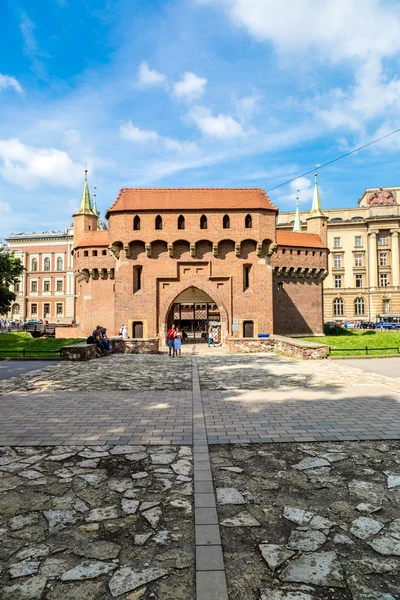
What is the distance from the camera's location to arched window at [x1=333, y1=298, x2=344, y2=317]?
195 ft

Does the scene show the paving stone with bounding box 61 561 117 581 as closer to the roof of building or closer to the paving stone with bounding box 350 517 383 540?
the paving stone with bounding box 350 517 383 540

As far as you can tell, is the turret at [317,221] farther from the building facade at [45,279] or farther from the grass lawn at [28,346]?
the building facade at [45,279]

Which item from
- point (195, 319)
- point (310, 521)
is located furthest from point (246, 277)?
point (310, 521)

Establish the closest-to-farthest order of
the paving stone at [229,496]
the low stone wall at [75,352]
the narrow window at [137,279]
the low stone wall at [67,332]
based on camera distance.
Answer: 1. the paving stone at [229,496]
2. the low stone wall at [75,352]
3. the narrow window at [137,279]
4. the low stone wall at [67,332]

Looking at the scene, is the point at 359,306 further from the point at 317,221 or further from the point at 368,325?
the point at 317,221

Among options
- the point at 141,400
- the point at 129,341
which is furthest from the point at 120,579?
the point at 129,341

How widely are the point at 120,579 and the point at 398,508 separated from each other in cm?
242

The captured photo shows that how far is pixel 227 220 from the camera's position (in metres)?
28.6

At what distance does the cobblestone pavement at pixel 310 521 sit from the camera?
7.93 feet

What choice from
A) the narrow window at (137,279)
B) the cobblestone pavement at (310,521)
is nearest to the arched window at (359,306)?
the narrow window at (137,279)

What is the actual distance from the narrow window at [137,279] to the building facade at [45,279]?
3754cm

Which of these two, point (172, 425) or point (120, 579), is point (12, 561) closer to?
point (120, 579)

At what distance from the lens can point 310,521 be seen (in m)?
3.16

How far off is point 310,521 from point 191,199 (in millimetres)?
27741
